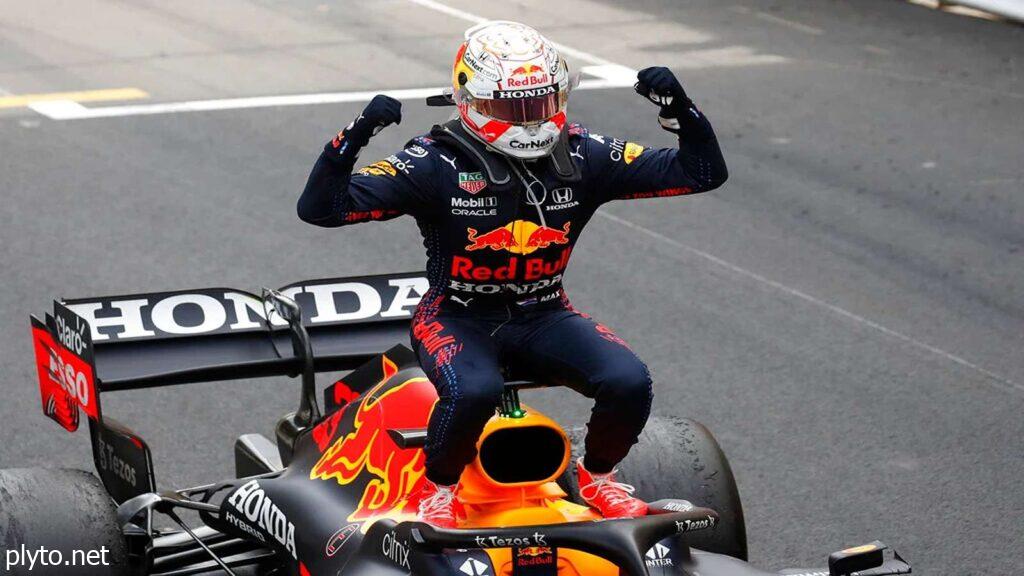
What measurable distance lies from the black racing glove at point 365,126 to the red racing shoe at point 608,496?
47.6 inches

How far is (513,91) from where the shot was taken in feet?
16.7

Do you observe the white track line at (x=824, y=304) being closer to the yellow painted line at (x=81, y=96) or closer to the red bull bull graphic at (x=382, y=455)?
the red bull bull graphic at (x=382, y=455)

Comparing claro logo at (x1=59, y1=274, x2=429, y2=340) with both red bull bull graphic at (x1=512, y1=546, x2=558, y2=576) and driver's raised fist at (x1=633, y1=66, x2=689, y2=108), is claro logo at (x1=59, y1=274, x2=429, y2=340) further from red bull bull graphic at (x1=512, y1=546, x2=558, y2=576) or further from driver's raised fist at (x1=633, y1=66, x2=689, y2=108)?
red bull bull graphic at (x1=512, y1=546, x2=558, y2=576)

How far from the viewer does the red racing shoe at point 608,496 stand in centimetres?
510

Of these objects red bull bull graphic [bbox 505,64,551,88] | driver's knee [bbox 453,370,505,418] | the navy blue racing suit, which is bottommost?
driver's knee [bbox 453,370,505,418]

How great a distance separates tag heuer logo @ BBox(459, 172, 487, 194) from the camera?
203 inches

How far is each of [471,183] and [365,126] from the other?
0.38 m

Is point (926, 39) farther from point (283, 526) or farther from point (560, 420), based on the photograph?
point (283, 526)

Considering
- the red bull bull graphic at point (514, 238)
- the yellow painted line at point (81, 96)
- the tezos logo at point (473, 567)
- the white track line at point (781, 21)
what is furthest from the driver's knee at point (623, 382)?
the white track line at point (781, 21)

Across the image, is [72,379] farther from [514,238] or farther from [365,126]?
[514,238]

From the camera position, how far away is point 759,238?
10570 mm

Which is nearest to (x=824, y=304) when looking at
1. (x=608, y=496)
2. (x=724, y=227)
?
(x=724, y=227)

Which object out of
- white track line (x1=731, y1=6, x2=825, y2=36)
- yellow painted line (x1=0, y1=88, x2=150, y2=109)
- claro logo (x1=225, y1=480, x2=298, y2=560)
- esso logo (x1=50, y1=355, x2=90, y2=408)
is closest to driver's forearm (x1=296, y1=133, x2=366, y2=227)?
claro logo (x1=225, y1=480, x2=298, y2=560)

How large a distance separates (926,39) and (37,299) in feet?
29.3
